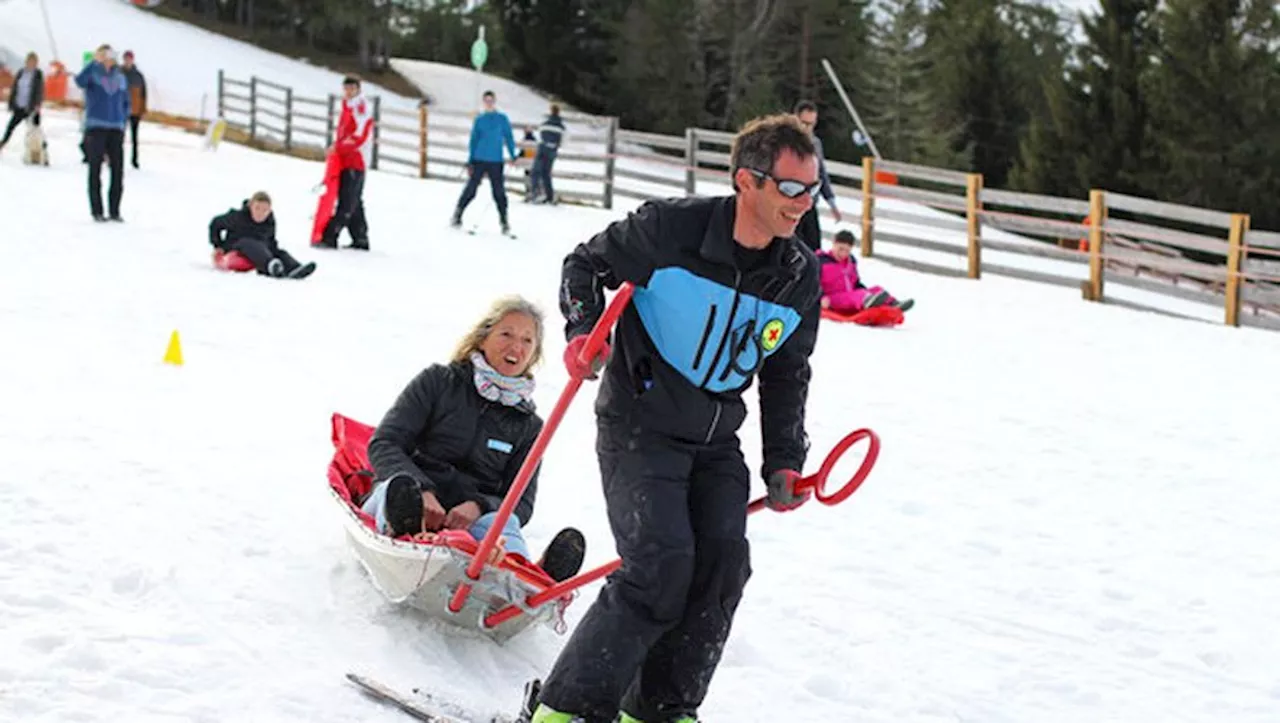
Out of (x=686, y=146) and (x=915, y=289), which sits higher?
(x=686, y=146)

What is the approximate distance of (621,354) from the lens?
360cm

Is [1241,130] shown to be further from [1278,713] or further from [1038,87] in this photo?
[1278,713]

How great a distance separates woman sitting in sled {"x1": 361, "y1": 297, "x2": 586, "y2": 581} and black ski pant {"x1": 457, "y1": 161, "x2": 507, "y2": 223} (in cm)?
1182

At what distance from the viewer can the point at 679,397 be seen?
3.53m

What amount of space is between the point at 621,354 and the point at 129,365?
189 inches

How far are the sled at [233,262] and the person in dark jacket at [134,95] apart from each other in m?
8.95

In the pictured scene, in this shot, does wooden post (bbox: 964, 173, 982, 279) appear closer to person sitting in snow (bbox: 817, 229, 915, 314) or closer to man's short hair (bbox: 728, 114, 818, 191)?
person sitting in snow (bbox: 817, 229, 915, 314)

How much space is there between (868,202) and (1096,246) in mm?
3559

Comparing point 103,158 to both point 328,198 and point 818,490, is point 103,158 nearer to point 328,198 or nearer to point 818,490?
point 328,198

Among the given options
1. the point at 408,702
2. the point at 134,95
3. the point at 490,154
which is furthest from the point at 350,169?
the point at 408,702

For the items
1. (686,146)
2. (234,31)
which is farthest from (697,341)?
(234,31)

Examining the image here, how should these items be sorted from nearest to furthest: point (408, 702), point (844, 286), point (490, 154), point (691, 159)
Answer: point (408, 702), point (844, 286), point (490, 154), point (691, 159)

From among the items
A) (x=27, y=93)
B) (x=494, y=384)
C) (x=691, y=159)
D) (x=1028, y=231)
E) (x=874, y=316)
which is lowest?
(x=494, y=384)

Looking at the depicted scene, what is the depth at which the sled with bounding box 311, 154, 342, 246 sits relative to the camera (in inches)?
543
